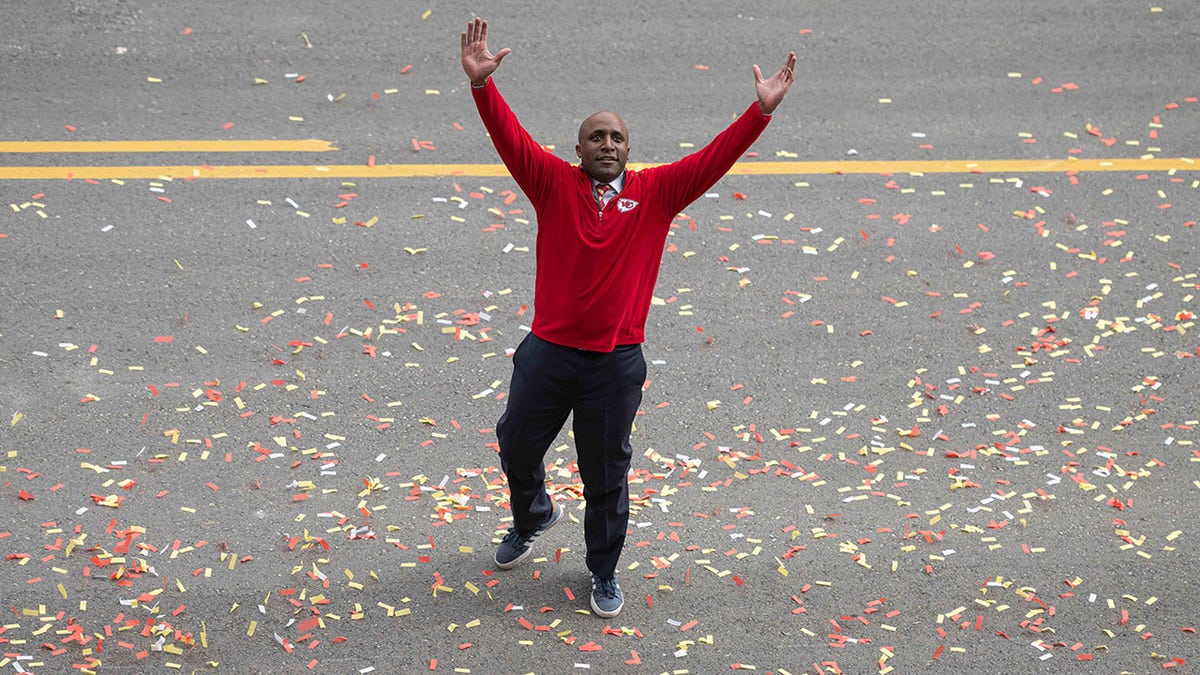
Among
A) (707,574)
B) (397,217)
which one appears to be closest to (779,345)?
(707,574)

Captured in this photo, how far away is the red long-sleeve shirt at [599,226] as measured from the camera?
5133 mm

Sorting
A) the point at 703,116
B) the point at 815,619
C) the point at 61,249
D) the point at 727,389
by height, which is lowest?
the point at 815,619

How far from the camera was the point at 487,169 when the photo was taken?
28.7 feet

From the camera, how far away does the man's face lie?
16.8 feet

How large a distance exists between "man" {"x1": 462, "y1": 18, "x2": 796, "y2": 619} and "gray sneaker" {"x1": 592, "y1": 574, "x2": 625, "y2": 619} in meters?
0.58

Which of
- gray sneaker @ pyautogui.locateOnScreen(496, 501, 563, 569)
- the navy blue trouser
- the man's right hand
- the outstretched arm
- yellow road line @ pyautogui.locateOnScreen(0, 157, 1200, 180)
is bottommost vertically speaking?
gray sneaker @ pyautogui.locateOnScreen(496, 501, 563, 569)

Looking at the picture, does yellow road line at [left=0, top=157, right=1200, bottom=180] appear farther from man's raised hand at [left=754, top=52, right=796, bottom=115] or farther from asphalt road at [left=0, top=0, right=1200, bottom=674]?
man's raised hand at [left=754, top=52, right=796, bottom=115]

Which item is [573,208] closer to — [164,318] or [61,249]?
[164,318]

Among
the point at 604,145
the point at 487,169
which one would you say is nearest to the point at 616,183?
the point at 604,145

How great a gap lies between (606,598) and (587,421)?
→ 0.93 meters

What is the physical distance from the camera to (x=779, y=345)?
7547 millimetres

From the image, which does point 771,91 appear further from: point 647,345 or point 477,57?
point 647,345

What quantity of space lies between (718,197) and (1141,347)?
274 cm

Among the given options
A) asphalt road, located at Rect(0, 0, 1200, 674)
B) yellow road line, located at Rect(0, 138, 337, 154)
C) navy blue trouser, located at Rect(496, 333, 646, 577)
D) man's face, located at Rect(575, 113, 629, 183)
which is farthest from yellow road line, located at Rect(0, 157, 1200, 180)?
man's face, located at Rect(575, 113, 629, 183)
